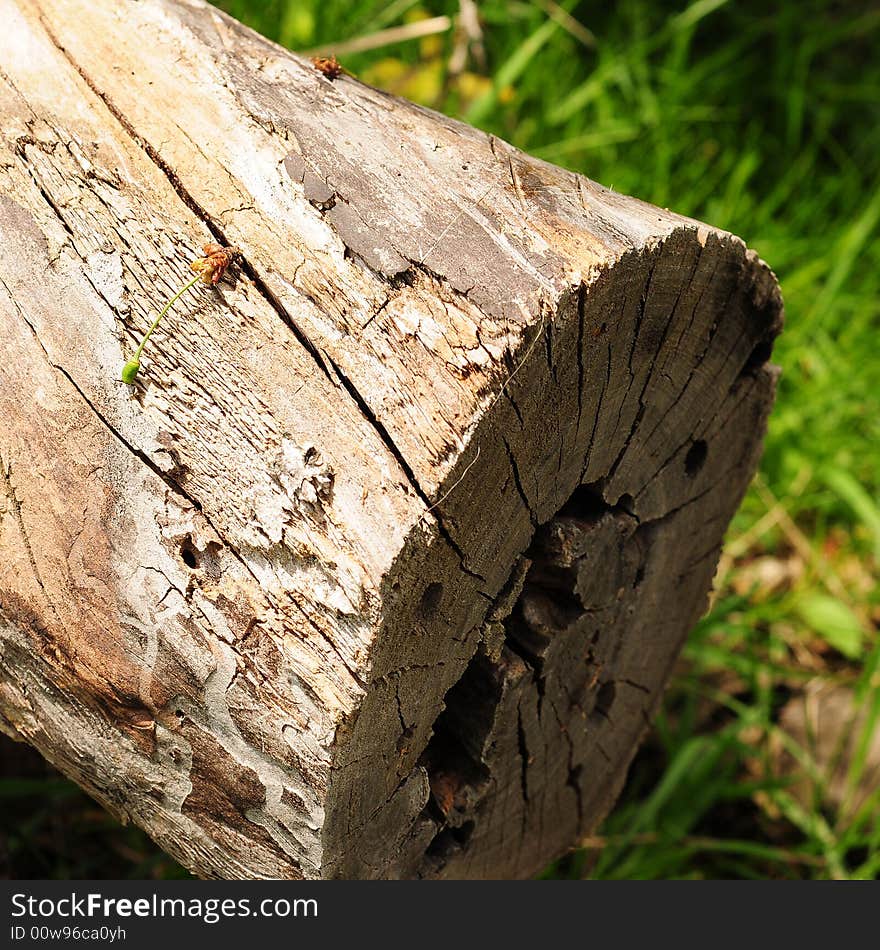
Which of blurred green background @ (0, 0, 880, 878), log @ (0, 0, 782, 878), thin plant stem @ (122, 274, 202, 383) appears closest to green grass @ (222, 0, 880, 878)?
Result: blurred green background @ (0, 0, 880, 878)

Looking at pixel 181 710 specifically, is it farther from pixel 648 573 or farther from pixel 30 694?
pixel 648 573

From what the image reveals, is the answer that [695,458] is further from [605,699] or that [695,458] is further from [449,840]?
[449,840]

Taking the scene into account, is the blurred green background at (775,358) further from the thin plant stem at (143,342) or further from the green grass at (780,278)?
the thin plant stem at (143,342)

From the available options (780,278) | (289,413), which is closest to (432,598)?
(289,413)

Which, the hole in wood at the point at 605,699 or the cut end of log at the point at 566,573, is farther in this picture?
the hole in wood at the point at 605,699

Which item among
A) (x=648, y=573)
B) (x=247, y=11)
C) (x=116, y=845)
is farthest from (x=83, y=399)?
(x=247, y=11)

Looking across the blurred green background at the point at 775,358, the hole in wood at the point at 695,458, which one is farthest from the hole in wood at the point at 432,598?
the blurred green background at the point at 775,358

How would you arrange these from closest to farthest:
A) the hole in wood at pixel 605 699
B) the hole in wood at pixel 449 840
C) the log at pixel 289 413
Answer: the log at pixel 289 413 → the hole in wood at pixel 449 840 → the hole in wood at pixel 605 699
